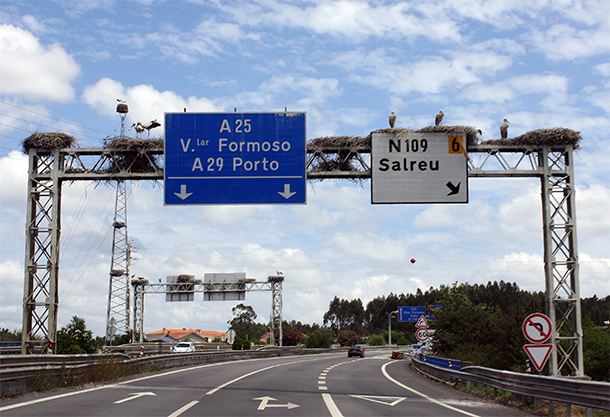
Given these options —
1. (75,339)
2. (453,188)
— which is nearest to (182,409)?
(453,188)

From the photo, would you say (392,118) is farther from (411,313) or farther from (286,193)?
(411,313)

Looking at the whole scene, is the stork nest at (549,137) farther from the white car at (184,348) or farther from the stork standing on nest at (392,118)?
the white car at (184,348)

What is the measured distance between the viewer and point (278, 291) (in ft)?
226

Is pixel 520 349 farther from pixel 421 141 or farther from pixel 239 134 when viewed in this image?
pixel 239 134

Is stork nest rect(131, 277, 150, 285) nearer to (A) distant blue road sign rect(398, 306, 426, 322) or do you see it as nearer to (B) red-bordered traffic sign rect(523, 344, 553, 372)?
(A) distant blue road sign rect(398, 306, 426, 322)

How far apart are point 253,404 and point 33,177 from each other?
1266 centimetres

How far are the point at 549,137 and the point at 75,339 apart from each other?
34.7m

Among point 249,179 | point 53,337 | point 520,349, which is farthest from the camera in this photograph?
point 520,349

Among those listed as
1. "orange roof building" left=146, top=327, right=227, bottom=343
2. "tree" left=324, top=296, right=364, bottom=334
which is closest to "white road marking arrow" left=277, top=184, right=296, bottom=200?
"orange roof building" left=146, top=327, right=227, bottom=343

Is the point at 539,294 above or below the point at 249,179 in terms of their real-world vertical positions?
below

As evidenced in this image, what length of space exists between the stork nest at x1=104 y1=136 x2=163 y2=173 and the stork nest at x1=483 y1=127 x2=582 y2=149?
464 inches

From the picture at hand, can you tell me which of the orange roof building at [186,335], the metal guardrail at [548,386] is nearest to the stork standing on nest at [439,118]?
the metal guardrail at [548,386]

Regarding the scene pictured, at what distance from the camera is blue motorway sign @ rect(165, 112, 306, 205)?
795 inches

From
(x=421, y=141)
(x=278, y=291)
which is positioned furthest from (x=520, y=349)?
(x=278, y=291)
